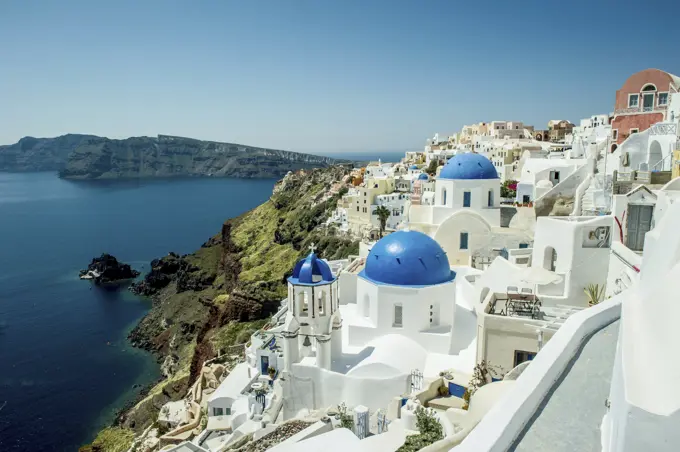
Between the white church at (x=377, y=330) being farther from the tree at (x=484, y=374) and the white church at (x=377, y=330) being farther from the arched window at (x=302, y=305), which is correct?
the tree at (x=484, y=374)

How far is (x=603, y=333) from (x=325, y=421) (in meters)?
9.00

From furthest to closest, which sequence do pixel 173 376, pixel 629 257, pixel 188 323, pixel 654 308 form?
pixel 188 323
pixel 173 376
pixel 629 257
pixel 654 308

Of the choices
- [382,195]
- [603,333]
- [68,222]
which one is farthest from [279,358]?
[68,222]

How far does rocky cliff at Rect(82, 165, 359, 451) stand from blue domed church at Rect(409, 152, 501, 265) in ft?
61.7

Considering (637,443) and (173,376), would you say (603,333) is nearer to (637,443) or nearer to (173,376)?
(637,443)

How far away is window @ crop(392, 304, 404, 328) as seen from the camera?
1773cm

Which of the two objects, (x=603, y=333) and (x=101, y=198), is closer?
(x=603, y=333)

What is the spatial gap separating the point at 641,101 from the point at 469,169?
1125cm

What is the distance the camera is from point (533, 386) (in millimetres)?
4746

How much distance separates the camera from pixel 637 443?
276 centimetres

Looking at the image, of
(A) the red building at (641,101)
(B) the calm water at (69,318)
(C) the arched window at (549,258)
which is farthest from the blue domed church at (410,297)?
(B) the calm water at (69,318)

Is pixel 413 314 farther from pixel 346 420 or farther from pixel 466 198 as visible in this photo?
pixel 466 198

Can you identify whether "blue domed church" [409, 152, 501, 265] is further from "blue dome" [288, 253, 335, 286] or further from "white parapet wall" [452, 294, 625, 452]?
"white parapet wall" [452, 294, 625, 452]

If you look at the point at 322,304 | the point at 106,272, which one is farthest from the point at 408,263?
the point at 106,272
